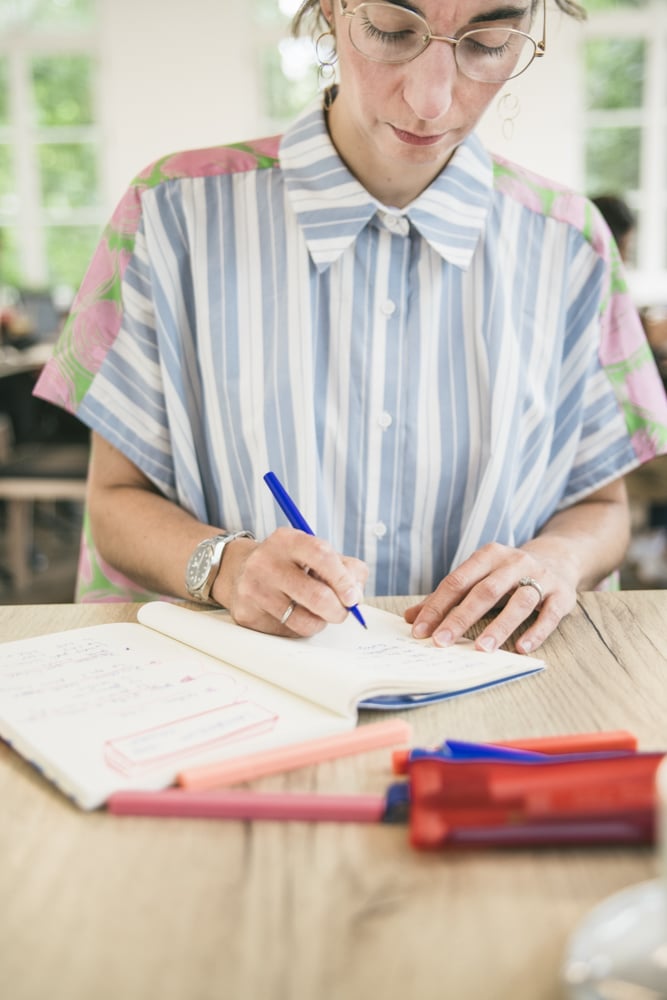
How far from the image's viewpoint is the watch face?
3.12ft

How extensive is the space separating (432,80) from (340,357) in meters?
0.34

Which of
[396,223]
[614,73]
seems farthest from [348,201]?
[614,73]

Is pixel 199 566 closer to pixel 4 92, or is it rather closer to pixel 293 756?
pixel 293 756

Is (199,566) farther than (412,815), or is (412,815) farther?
(199,566)

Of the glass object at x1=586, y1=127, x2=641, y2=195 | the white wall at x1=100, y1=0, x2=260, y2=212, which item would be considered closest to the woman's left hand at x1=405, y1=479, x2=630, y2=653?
the white wall at x1=100, y1=0, x2=260, y2=212

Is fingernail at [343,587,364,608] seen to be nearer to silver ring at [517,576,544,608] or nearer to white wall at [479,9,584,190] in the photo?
silver ring at [517,576,544,608]

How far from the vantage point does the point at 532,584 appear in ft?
2.99

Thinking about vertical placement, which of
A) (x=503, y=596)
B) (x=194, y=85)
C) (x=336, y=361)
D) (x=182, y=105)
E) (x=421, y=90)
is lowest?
(x=503, y=596)

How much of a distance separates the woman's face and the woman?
0.33ft

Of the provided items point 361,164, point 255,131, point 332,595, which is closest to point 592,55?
point 255,131

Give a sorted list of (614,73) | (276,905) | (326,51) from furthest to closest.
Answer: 1. (614,73)
2. (326,51)
3. (276,905)

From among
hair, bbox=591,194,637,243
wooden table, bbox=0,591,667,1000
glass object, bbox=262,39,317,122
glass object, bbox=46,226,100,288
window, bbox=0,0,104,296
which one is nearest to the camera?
wooden table, bbox=0,591,667,1000

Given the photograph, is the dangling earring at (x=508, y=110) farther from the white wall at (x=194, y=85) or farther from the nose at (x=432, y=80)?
the white wall at (x=194, y=85)

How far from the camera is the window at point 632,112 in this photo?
7.52 m
